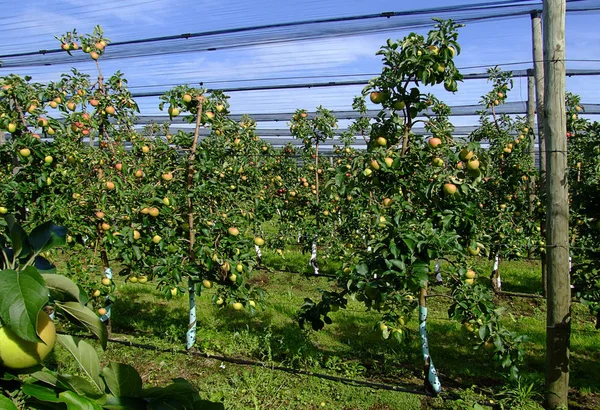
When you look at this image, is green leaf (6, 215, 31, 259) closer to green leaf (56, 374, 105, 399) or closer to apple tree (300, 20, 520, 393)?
green leaf (56, 374, 105, 399)

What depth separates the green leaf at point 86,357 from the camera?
58 centimetres

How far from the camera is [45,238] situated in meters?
0.66

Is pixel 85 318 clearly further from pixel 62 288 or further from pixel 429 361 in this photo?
pixel 429 361

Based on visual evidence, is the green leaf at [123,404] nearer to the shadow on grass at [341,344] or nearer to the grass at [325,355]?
the grass at [325,355]

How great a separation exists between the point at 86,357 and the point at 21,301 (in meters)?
0.13

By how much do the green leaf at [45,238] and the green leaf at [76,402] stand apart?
22cm

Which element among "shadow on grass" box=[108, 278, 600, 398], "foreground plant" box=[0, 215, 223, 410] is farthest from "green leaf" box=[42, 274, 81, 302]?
"shadow on grass" box=[108, 278, 600, 398]

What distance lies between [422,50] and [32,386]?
2792 millimetres

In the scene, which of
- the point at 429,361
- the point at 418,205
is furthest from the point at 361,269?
the point at 429,361

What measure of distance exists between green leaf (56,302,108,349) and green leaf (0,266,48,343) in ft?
0.32

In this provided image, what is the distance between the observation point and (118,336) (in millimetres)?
4305

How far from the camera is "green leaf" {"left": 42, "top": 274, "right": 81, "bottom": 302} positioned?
62 cm

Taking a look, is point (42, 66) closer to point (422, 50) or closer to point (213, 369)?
point (213, 369)

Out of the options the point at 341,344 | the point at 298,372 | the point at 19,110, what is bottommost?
the point at 341,344
